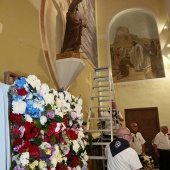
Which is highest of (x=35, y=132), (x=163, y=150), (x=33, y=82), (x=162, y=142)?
(x=33, y=82)

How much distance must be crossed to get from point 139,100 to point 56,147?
734cm

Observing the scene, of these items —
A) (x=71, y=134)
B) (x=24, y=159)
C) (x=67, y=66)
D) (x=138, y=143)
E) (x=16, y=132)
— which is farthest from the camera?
(x=138, y=143)

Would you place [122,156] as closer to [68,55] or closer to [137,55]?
[68,55]

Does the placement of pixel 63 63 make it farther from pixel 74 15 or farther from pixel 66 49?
pixel 74 15

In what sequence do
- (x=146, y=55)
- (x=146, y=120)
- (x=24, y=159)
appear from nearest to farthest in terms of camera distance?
(x=24, y=159), (x=146, y=120), (x=146, y=55)

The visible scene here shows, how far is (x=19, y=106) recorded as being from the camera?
1.97 metres

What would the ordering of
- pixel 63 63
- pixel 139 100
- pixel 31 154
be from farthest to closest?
pixel 139 100 < pixel 63 63 < pixel 31 154

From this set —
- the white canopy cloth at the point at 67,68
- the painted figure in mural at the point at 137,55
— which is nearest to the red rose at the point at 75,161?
the white canopy cloth at the point at 67,68

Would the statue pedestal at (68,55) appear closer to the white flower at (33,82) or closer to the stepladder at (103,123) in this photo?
the stepladder at (103,123)

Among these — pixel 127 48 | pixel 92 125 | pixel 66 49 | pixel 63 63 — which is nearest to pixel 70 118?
pixel 63 63

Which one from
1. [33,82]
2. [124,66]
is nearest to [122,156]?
[33,82]

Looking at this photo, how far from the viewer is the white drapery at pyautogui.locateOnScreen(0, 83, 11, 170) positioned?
181cm

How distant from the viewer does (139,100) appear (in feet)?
29.7

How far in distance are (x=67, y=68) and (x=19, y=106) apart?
281 centimetres
